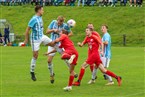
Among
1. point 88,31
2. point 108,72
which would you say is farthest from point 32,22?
point 108,72

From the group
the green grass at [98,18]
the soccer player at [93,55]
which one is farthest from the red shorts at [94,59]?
the green grass at [98,18]

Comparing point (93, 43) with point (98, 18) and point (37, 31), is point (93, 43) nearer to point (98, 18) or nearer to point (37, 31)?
point (37, 31)

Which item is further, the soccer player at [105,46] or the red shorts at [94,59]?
the soccer player at [105,46]

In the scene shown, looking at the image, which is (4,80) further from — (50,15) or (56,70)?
(50,15)

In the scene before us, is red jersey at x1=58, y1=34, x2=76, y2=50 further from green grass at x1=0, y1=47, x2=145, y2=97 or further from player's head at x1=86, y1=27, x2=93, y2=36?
green grass at x1=0, y1=47, x2=145, y2=97

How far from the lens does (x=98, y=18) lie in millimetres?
62188

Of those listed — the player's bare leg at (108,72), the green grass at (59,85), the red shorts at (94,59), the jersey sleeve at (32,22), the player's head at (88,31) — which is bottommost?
the green grass at (59,85)

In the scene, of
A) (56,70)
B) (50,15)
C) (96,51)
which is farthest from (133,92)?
(50,15)

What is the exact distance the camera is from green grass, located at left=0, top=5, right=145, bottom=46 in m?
54.6

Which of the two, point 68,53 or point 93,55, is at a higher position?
point 68,53

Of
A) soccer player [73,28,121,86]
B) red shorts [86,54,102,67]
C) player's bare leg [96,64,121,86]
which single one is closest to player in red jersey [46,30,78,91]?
soccer player [73,28,121,86]

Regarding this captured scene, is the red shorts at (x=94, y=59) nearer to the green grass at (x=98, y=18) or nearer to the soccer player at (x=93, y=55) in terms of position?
the soccer player at (x=93, y=55)

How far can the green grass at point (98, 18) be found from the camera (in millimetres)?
54625

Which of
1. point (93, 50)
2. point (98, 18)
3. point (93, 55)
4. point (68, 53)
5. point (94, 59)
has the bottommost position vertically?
point (98, 18)
